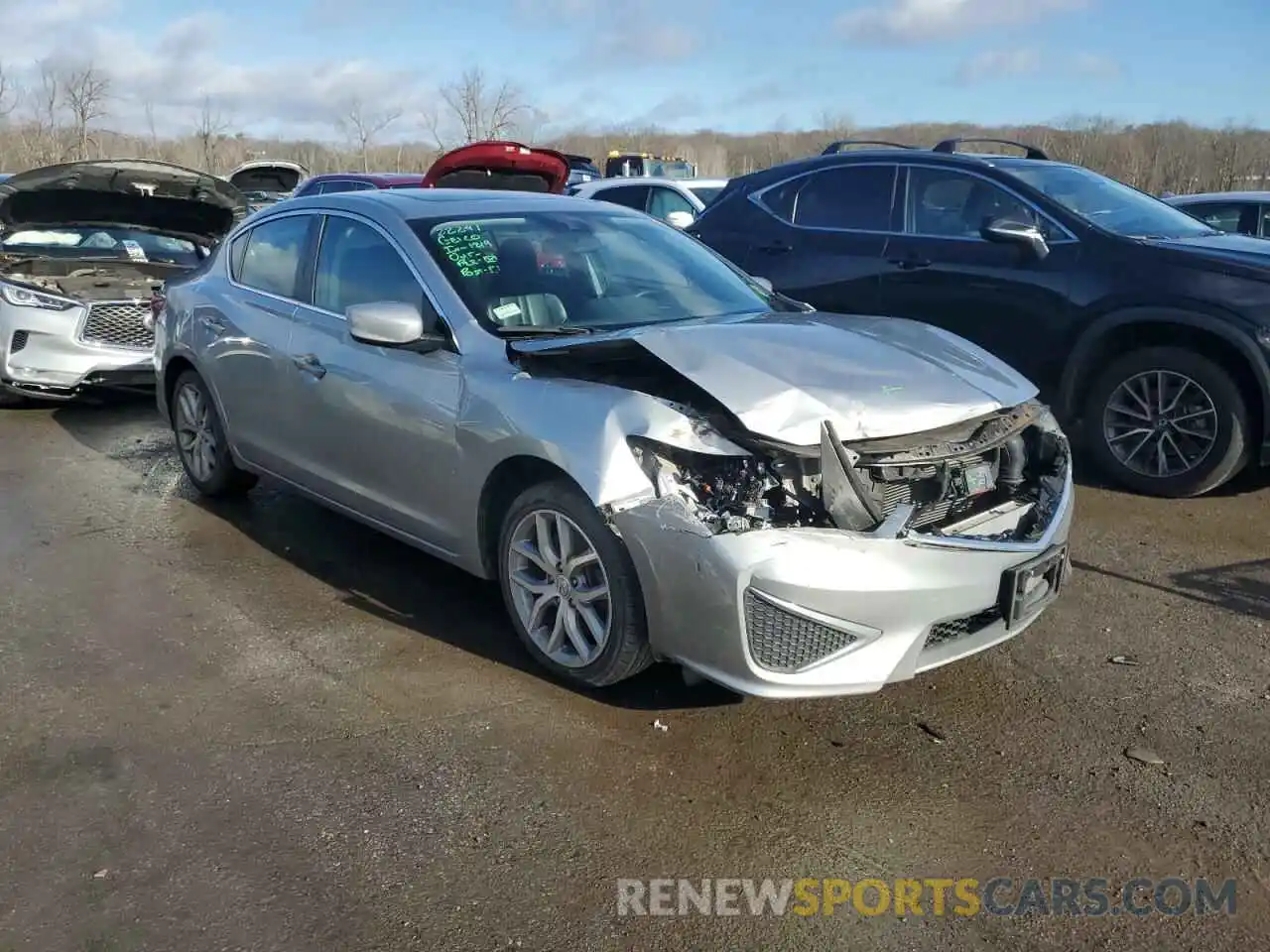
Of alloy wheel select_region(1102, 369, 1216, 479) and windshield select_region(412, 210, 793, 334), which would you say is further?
alloy wheel select_region(1102, 369, 1216, 479)

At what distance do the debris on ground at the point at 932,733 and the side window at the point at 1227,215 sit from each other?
833 cm

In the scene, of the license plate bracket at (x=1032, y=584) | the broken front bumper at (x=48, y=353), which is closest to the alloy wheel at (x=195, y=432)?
the broken front bumper at (x=48, y=353)

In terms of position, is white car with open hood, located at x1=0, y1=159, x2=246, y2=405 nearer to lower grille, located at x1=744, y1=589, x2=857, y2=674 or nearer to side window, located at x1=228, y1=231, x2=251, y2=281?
side window, located at x1=228, y1=231, x2=251, y2=281

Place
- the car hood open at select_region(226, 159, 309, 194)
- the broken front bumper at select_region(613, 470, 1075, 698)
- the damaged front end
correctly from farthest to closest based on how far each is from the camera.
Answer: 1. the car hood open at select_region(226, 159, 309, 194)
2. the damaged front end
3. the broken front bumper at select_region(613, 470, 1075, 698)

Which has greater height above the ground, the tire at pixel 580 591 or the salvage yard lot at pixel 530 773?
the tire at pixel 580 591

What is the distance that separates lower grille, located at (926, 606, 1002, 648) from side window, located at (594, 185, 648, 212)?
11.4m

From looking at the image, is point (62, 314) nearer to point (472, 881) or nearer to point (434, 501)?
point (434, 501)

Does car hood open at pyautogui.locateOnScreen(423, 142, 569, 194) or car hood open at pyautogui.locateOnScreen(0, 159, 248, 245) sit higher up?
car hood open at pyautogui.locateOnScreen(423, 142, 569, 194)

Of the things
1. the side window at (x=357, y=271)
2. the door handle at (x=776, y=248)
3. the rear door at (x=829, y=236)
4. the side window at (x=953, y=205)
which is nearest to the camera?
the side window at (x=357, y=271)

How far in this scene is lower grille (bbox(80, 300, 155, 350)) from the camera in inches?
320

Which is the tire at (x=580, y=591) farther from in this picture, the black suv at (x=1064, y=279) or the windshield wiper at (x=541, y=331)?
the black suv at (x=1064, y=279)

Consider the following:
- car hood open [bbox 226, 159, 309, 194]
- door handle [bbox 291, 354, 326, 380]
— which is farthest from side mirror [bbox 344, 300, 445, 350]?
car hood open [bbox 226, 159, 309, 194]

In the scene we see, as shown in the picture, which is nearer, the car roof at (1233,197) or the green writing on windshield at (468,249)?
the green writing on windshield at (468,249)

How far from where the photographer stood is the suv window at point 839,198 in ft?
23.3
